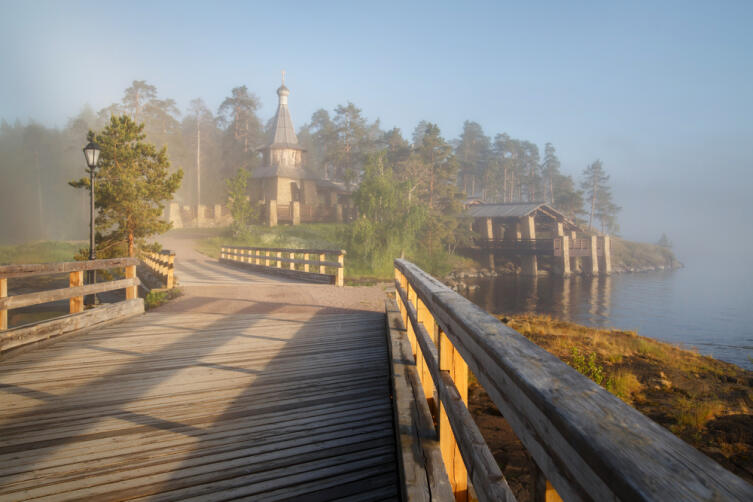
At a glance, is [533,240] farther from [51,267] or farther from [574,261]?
[51,267]

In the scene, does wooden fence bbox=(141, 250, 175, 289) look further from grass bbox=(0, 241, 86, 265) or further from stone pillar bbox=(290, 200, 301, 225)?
stone pillar bbox=(290, 200, 301, 225)

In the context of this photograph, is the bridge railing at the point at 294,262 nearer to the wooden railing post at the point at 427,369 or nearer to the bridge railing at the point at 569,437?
the wooden railing post at the point at 427,369

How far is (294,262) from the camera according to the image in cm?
1608

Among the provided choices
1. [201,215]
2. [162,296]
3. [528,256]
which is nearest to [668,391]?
[162,296]

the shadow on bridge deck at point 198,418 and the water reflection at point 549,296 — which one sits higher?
the shadow on bridge deck at point 198,418

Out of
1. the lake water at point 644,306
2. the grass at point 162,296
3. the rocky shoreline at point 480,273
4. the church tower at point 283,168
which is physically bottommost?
the lake water at point 644,306

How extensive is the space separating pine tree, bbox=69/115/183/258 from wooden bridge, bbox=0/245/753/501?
391 inches

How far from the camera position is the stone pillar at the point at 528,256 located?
126ft

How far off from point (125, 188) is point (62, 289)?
10.4 meters

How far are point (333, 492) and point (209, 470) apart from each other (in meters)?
0.85

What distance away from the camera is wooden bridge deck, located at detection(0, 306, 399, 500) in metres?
2.52

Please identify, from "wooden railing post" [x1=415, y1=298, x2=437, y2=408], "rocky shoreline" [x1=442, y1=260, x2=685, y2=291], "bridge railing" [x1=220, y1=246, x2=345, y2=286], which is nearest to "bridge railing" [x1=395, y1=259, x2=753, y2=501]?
"wooden railing post" [x1=415, y1=298, x2=437, y2=408]

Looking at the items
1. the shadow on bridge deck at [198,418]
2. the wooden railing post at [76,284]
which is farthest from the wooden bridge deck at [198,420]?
the wooden railing post at [76,284]

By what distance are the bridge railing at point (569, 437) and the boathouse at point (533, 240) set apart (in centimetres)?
3795
